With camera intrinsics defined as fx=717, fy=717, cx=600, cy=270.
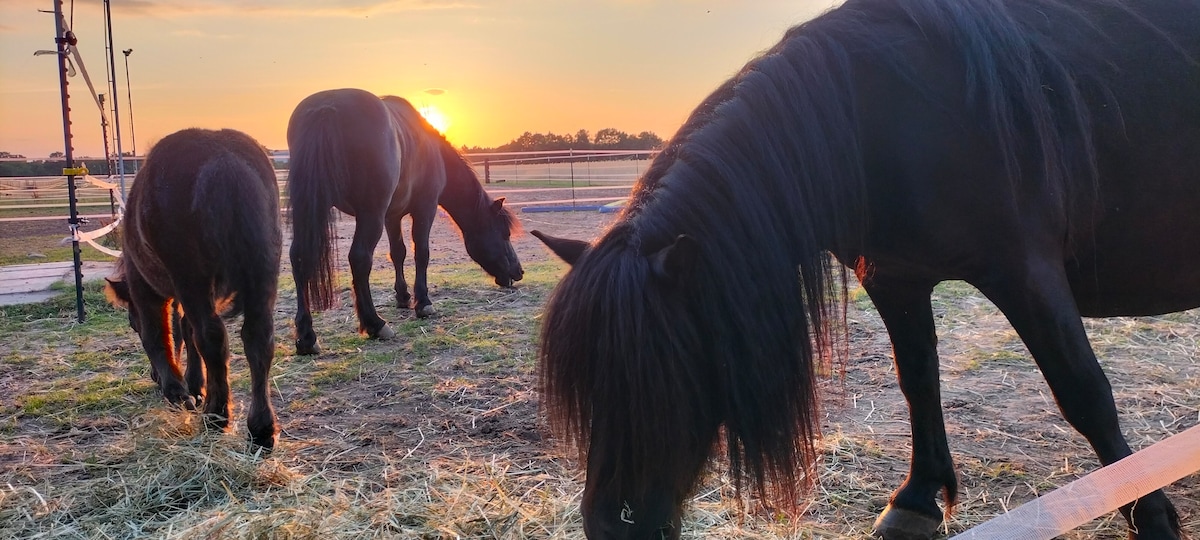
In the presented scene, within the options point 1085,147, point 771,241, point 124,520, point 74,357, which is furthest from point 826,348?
point 74,357

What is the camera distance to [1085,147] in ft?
6.90

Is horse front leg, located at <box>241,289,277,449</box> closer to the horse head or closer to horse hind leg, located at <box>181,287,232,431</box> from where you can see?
horse hind leg, located at <box>181,287,232,431</box>

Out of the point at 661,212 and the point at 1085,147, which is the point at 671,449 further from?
the point at 1085,147

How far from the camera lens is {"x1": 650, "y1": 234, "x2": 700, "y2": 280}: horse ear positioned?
1602 mm

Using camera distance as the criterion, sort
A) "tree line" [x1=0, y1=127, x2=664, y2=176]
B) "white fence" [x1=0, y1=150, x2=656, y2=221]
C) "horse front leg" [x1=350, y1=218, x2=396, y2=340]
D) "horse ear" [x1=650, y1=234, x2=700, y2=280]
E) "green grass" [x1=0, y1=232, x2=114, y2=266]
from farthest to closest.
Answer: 1. "tree line" [x1=0, y1=127, x2=664, y2=176]
2. "white fence" [x1=0, y1=150, x2=656, y2=221]
3. "green grass" [x1=0, y1=232, x2=114, y2=266]
4. "horse front leg" [x1=350, y1=218, x2=396, y2=340]
5. "horse ear" [x1=650, y1=234, x2=700, y2=280]

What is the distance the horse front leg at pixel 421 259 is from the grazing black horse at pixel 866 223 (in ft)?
16.0

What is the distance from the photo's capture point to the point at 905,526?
8.44 ft

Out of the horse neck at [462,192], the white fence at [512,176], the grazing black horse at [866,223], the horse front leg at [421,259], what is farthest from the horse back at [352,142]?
the white fence at [512,176]

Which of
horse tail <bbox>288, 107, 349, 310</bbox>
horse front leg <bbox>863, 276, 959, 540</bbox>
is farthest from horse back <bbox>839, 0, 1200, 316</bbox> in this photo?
horse tail <bbox>288, 107, 349, 310</bbox>

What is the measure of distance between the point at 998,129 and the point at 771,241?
2.47 ft

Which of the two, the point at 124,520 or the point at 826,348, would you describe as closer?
the point at 826,348

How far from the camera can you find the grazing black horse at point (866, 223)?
168 cm

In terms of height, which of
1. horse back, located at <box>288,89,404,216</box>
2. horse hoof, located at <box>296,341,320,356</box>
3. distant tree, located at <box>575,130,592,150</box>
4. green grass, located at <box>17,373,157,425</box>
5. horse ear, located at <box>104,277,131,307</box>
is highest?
distant tree, located at <box>575,130,592,150</box>

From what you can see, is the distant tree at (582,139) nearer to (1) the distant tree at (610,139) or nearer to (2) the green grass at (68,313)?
(1) the distant tree at (610,139)
